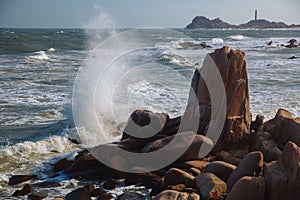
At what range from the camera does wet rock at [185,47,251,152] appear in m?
7.14

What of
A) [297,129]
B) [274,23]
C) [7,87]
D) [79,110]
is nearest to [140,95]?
[79,110]

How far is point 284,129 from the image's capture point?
7074mm

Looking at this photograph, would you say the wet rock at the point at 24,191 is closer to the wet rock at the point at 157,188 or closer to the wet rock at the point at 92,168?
the wet rock at the point at 92,168

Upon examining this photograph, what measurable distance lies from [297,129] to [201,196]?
2.42 meters

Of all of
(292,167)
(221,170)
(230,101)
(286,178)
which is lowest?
(221,170)

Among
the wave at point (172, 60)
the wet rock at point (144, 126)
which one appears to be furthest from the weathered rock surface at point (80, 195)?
the wave at point (172, 60)

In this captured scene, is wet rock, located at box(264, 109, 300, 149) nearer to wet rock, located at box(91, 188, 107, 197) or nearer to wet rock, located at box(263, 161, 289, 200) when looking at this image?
wet rock, located at box(263, 161, 289, 200)

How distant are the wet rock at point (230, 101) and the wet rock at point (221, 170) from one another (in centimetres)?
96

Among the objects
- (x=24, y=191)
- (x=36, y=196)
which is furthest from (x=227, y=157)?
(x=24, y=191)

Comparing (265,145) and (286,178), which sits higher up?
(286,178)

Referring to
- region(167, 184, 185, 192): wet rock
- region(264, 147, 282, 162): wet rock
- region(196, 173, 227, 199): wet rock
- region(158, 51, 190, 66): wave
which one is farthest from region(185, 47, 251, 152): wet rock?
region(158, 51, 190, 66): wave

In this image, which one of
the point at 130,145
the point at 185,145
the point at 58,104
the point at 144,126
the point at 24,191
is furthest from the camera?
the point at 58,104

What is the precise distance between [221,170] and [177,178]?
0.70 meters

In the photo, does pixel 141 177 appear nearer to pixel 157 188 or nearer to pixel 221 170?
pixel 157 188
